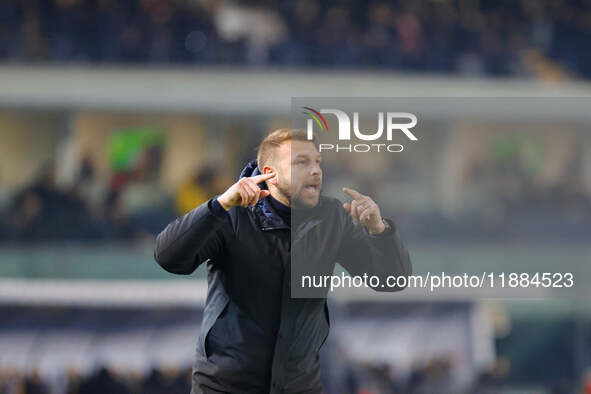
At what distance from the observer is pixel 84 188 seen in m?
10.1

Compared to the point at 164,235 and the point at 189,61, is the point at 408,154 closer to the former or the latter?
the point at 164,235

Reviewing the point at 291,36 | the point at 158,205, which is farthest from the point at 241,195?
the point at 291,36

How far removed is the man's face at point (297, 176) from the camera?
8.14 feet

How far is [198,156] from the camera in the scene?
11.7 metres

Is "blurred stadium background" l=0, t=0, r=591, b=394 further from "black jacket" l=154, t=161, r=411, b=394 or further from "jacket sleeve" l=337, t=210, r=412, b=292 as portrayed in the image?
"black jacket" l=154, t=161, r=411, b=394

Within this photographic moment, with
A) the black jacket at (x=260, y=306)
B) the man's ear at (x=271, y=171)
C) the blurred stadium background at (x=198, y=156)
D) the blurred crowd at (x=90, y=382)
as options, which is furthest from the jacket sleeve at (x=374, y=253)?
the blurred crowd at (x=90, y=382)

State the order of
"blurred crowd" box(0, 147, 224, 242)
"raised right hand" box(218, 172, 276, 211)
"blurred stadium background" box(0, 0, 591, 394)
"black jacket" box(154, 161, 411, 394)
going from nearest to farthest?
"raised right hand" box(218, 172, 276, 211) → "black jacket" box(154, 161, 411, 394) → "blurred stadium background" box(0, 0, 591, 394) → "blurred crowd" box(0, 147, 224, 242)

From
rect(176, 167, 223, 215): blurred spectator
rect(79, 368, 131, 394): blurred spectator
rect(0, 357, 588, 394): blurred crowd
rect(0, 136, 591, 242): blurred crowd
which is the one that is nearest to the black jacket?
rect(0, 136, 591, 242): blurred crowd

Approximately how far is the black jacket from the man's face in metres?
0.06

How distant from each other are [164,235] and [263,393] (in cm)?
55

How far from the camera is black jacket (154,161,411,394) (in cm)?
242

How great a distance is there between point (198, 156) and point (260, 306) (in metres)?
9.42

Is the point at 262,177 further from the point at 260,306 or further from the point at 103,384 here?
the point at 103,384

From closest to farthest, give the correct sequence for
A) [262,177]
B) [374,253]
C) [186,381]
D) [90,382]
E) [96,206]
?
[262,177] < [374,253] < [186,381] < [90,382] < [96,206]
